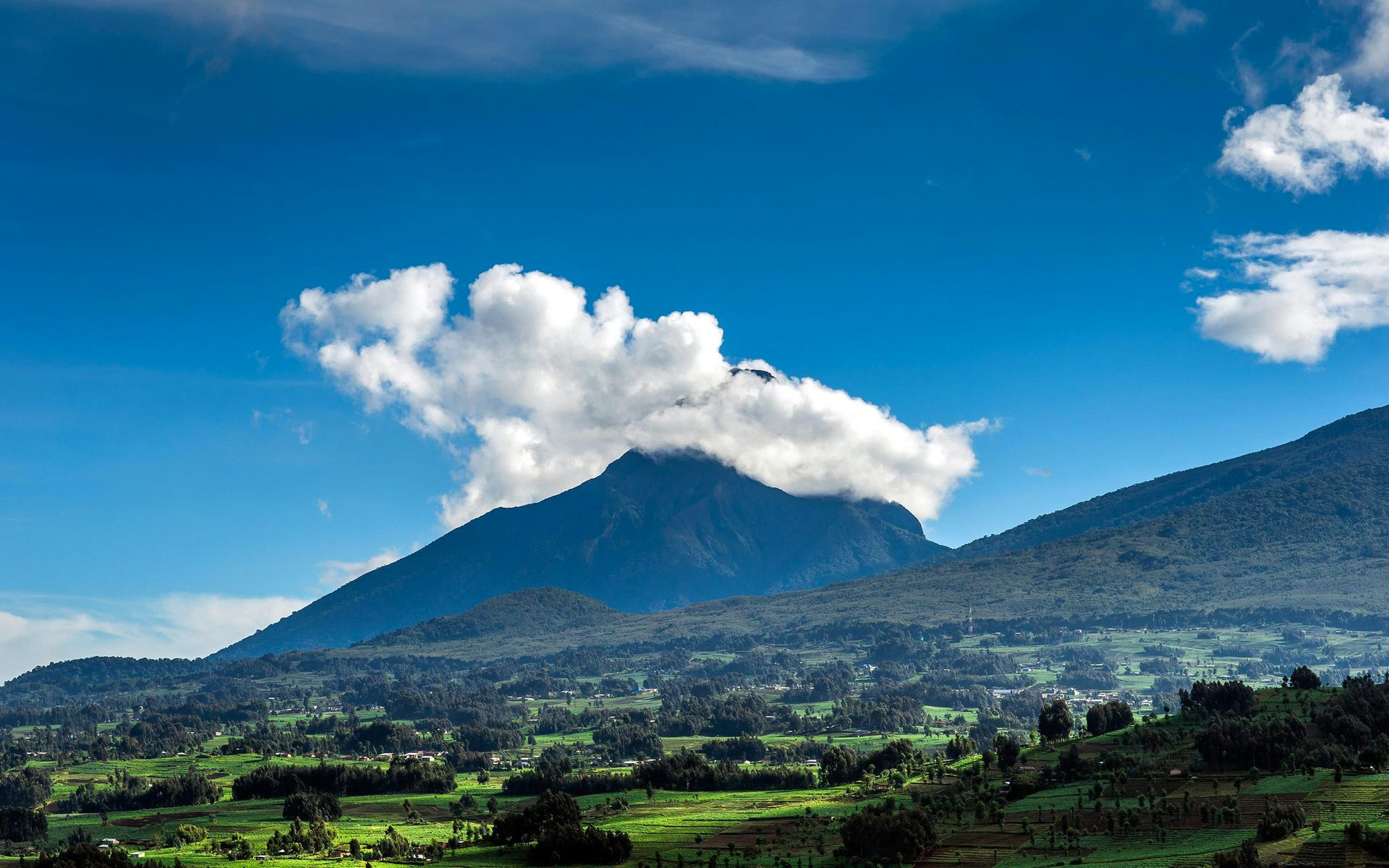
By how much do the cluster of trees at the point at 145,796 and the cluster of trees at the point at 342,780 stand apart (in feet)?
13.5

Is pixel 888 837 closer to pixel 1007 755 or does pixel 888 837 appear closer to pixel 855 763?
pixel 1007 755

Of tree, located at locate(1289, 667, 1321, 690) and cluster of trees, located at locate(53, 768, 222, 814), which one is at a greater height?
cluster of trees, located at locate(53, 768, 222, 814)

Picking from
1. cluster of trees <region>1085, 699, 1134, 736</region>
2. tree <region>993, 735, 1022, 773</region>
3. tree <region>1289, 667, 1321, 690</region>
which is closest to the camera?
tree <region>993, 735, 1022, 773</region>

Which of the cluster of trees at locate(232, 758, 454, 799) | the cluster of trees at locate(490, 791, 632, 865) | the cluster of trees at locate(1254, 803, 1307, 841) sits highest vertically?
the cluster of trees at locate(232, 758, 454, 799)

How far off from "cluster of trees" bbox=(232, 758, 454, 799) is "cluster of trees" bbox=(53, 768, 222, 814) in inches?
162

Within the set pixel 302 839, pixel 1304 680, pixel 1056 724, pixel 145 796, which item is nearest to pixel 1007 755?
pixel 1056 724

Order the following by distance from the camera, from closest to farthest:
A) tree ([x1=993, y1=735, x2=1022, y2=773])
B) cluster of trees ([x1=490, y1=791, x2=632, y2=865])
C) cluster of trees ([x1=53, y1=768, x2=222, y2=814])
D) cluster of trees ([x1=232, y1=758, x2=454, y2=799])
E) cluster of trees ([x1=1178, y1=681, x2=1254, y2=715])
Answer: cluster of trees ([x1=490, y1=791, x2=632, y2=865]) → tree ([x1=993, y1=735, x2=1022, y2=773]) → cluster of trees ([x1=1178, y1=681, x2=1254, y2=715]) → cluster of trees ([x1=53, y1=768, x2=222, y2=814]) → cluster of trees ([x1=232, y1=758, x2=454, y2=799])

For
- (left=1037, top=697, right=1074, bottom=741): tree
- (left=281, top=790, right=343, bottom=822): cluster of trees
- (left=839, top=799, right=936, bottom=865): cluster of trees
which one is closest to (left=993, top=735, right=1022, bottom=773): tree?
(left=1037, top=697, right=1074, bottom=741): tree

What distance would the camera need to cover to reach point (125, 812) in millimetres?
158875

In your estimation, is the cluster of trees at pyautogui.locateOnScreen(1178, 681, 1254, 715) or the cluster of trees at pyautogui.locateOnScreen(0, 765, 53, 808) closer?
the cluster of trees at pyautogui.locateOnScreen(1178, 681, 1254, 715)

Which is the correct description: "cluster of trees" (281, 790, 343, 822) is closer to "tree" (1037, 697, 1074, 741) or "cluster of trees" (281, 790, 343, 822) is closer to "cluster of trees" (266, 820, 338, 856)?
"cluster of trees" (266, 820, 338, 856)

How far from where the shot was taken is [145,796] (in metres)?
166

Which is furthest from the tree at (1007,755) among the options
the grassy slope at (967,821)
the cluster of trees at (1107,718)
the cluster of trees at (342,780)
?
the cluster of trees at (342,780)

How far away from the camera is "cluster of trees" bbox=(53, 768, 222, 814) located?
163000 mm
